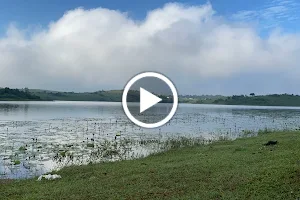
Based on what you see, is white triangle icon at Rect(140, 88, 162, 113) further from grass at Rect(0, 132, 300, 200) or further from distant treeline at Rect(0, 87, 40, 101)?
distant treeline at Rect(0, 87, 40, 101)

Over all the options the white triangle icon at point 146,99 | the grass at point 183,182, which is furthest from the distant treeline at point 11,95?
the white triangle icon at point 146,99

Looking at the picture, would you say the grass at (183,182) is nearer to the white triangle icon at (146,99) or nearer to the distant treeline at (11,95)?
the white triangle icon at (146,99)

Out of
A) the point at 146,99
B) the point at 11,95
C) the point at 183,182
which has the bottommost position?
the point at 183,182

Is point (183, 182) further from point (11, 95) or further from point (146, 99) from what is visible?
point (11, 95)

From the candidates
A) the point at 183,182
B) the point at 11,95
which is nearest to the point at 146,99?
the point at 183,182

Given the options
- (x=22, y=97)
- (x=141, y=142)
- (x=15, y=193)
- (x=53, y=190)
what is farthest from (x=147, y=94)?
(x=22, y=97)

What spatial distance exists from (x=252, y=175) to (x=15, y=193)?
31.9ft

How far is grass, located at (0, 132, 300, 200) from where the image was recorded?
37.2 feet

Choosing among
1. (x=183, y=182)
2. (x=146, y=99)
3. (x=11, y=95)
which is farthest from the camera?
(x=11, y=95)

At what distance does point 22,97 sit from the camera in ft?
595

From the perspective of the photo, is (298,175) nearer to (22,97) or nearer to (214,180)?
(214,180)

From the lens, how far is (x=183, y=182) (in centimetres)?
1323

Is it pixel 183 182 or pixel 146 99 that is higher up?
pixel 146 99

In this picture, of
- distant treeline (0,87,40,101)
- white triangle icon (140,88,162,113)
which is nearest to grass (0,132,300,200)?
white triangle icon (140,88,162,113)
